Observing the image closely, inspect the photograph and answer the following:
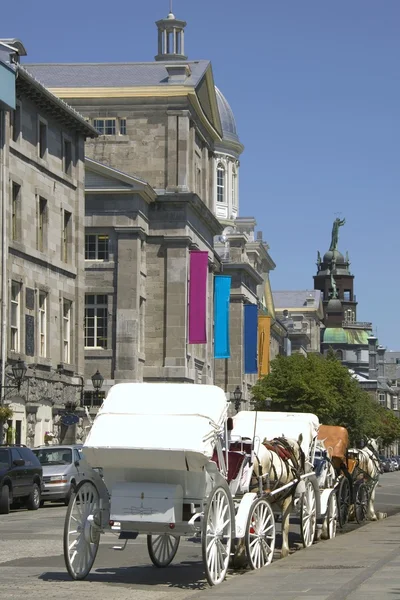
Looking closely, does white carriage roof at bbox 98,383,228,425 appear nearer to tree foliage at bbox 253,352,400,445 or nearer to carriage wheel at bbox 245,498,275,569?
carriage wheel at bbox 245,498,275,569

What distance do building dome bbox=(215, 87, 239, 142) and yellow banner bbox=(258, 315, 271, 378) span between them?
4317cm

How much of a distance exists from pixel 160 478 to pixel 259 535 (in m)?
2.09

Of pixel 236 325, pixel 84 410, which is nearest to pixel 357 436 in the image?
pixel 236 325

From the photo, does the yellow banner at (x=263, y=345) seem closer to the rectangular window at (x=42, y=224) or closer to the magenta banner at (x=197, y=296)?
the magenta banner at (x=197, y=296)

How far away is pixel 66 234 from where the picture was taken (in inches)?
2441

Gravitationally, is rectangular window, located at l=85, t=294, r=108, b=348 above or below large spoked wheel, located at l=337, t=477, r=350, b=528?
above

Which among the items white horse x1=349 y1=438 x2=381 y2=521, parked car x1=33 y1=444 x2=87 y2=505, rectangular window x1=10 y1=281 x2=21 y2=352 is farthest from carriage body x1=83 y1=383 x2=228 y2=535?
rectangular window x1=10 y1=281 x2=21 y2=352

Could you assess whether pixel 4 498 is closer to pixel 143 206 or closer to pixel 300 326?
pixel 143 206

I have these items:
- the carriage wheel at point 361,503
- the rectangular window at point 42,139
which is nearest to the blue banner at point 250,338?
the rectangular window at point 42,139

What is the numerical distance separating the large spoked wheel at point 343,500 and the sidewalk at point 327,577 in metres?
4.62

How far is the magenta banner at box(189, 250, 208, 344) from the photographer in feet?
256

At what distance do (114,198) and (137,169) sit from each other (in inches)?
201

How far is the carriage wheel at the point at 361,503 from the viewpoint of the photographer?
28611 millimetres

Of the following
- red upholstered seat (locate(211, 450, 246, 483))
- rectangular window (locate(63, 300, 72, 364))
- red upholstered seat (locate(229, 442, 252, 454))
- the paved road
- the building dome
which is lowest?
the paved road
